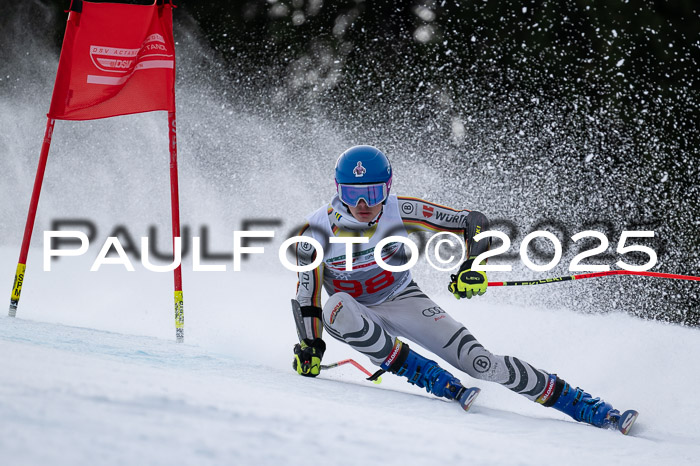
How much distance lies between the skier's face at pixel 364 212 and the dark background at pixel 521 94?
16.5 ft

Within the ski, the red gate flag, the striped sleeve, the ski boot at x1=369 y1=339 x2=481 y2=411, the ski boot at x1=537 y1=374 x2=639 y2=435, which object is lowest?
the ski boot at x1=537 y1=374 x2=639 y2=435

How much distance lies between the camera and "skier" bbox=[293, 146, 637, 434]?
111 inches

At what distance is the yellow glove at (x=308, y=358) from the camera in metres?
3.10

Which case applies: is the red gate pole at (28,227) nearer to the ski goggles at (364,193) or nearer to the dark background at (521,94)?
the ski goggles at (364,193)

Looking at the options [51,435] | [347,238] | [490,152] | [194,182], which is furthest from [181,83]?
[51,435]

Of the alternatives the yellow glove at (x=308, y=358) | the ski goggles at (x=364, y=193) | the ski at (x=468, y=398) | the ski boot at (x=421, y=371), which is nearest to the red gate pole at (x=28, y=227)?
the yellow glove at (x=308, y=358)

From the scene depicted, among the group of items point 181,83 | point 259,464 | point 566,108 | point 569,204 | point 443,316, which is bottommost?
point 259,464

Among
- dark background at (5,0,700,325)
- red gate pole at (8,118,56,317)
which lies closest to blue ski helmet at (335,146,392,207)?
red gate pole at (8,118,56,317)

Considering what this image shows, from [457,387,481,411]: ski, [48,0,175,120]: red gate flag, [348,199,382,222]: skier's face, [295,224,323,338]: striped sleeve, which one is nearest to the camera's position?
[457,387,481,411]: ski

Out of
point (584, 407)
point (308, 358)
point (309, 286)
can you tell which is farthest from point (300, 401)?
point (584, 407)

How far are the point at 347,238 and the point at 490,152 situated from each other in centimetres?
648

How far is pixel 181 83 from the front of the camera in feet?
37.7

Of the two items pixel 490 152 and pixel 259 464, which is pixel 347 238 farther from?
pixel 490 152

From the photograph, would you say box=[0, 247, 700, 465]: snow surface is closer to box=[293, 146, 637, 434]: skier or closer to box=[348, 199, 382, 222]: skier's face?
box=[293, 146, 637, 434]: skier
